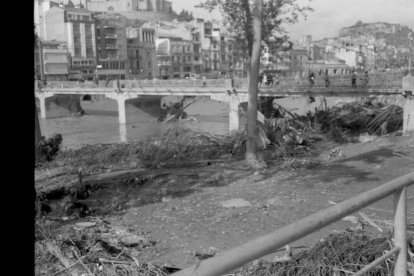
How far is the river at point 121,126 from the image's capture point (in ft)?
119

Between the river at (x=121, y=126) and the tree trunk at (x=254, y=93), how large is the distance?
16607 millimetres

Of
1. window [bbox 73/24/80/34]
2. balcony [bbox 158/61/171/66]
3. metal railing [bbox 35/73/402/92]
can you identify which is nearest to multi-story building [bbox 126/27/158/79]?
balcony [bbox 158/61/171/66]

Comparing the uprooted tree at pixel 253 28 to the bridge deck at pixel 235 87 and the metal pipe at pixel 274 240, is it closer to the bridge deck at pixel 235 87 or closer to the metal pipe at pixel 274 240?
the bridge deck at pixel 235 87

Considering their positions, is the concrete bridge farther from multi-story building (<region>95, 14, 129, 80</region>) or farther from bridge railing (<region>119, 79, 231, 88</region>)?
multi-story building (<region>95, 14, 129, 80</region>)

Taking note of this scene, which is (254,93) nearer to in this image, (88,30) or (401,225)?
(401,225)

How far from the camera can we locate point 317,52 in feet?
399

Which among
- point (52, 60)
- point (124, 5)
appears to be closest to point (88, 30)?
point (52, 60)

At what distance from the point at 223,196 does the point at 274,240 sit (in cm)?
992

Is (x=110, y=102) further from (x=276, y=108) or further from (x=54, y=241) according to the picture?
(x=54, y=241)

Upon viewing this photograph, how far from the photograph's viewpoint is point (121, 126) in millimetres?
43812

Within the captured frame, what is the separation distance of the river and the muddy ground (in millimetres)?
16360

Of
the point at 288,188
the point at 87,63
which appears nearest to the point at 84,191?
the point at 288,188

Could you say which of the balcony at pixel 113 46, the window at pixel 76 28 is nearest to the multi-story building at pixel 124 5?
the balcony at pixel 113 46

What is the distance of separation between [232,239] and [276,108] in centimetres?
2421
